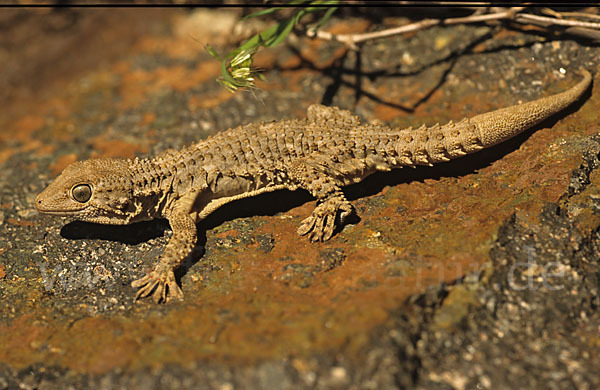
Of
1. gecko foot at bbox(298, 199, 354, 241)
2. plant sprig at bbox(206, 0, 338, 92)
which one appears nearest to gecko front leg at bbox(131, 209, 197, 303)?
gecko foot at bbox(298, 199, 354, 241)

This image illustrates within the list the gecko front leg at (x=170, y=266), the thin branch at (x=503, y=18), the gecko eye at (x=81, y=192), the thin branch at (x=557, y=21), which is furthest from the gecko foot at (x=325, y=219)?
the thin branch at (x=557, y=21)

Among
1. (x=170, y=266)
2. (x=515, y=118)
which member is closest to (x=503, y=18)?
(x=515, y=118)

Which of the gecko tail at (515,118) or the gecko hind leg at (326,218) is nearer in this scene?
the gecko hind leg at (326,218)

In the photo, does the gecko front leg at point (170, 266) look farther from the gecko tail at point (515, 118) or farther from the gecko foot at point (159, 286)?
the gecko tail at point (515, 118)

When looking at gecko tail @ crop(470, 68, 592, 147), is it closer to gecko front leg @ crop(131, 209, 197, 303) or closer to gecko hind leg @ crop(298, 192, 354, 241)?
gecko hind leg @ crop(298, 192, 354, 241)

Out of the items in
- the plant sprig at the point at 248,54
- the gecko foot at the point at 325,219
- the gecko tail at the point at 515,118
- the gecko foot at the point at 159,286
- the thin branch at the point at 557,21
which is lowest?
the gecko foot at the point at 159,286

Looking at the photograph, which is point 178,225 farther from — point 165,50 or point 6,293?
point 165,50

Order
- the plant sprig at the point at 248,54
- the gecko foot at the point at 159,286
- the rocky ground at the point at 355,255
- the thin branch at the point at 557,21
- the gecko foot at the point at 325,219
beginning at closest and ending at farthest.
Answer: the rocky ground at the point at 355,255 < the gecko foot at the point at 159,286 < the gecko foot at the point at 325,219 < the plant sprig at the point at 248,54 < the thin branch at the point at 557,21

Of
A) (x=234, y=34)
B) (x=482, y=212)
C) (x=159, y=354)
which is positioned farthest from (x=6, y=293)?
(x=234, y=34)
